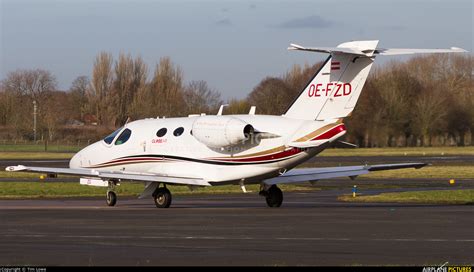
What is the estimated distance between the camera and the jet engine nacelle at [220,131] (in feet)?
102

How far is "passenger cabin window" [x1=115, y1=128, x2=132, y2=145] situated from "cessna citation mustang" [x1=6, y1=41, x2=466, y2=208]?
0.05 m

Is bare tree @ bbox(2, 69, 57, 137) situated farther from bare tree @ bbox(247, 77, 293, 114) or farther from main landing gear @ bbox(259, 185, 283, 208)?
main landing gear @ bbox(259, 185, 283, 208)

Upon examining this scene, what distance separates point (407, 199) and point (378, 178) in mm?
20279

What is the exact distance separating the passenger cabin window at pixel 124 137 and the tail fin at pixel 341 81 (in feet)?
25.1

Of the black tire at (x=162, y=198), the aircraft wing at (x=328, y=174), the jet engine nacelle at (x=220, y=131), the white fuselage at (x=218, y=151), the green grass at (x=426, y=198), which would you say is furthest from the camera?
the green grass at (x=426, y=198)

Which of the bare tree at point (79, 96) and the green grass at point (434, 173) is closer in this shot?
the green grass at point (434, 173)

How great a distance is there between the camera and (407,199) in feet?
118

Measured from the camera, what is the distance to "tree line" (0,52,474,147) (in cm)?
8550

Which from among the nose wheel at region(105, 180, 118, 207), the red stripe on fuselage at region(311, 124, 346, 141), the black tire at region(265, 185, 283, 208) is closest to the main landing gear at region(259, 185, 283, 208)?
the black tire at region(265, 185, 283, 208)

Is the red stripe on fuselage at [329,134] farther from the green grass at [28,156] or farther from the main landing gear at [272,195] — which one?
the green grass at [28,156]

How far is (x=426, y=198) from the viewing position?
35.8 metres

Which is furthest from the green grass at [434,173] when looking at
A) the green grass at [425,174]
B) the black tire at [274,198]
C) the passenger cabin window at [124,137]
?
the passenger cabin window at [124,137]

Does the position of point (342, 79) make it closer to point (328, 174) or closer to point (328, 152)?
point (328, 174)

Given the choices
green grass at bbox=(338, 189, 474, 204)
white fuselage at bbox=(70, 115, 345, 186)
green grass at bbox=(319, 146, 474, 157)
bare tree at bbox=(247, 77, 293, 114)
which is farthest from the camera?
green grass at bbox=(319, 146, 474, 157)
